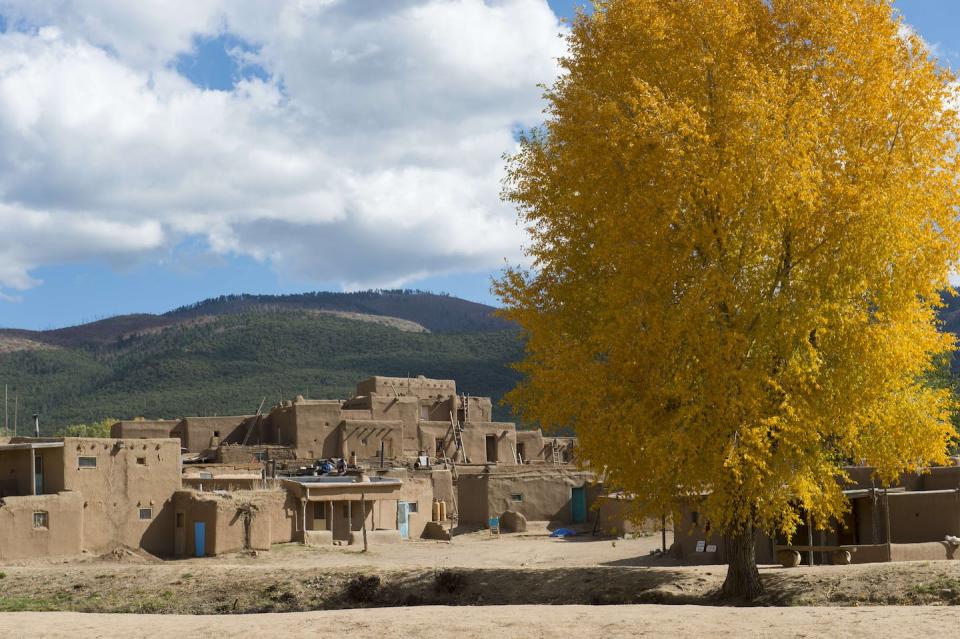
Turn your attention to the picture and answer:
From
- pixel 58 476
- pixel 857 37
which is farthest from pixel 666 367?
pixel 58 476

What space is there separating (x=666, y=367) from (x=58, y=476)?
24.0 m

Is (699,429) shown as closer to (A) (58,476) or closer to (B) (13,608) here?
(B) (13,608)

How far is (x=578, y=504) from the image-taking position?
4981 cm

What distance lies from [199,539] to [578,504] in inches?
773

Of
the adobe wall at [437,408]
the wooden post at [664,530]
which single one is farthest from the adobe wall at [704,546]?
the adobe wall at [437,408]

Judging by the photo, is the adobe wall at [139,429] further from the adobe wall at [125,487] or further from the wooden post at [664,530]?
the wooden post at [664,530]

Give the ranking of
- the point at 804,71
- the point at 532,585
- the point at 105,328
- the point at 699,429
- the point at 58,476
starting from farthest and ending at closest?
the point at 105,328
the point at 58,476
the point at 532,585
the point at 804,71
the point at 699,429

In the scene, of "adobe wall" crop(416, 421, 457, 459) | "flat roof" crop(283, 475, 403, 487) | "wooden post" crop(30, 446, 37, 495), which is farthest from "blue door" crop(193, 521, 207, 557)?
"adobe wall" crop(416, 421, 457, 459)

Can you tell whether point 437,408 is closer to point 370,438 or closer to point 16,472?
point 370,438

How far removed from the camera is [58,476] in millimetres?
34531

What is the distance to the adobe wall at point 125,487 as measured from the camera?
35.0 m

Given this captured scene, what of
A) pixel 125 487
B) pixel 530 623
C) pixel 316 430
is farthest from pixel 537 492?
pixel 530 623

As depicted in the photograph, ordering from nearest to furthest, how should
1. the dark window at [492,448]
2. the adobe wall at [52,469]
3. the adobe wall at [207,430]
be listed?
the adobe wall at [52,469]
the adobe wall at [207,430]
the dark window at [492,448]

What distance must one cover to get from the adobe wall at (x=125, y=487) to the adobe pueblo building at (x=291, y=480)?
4cm
